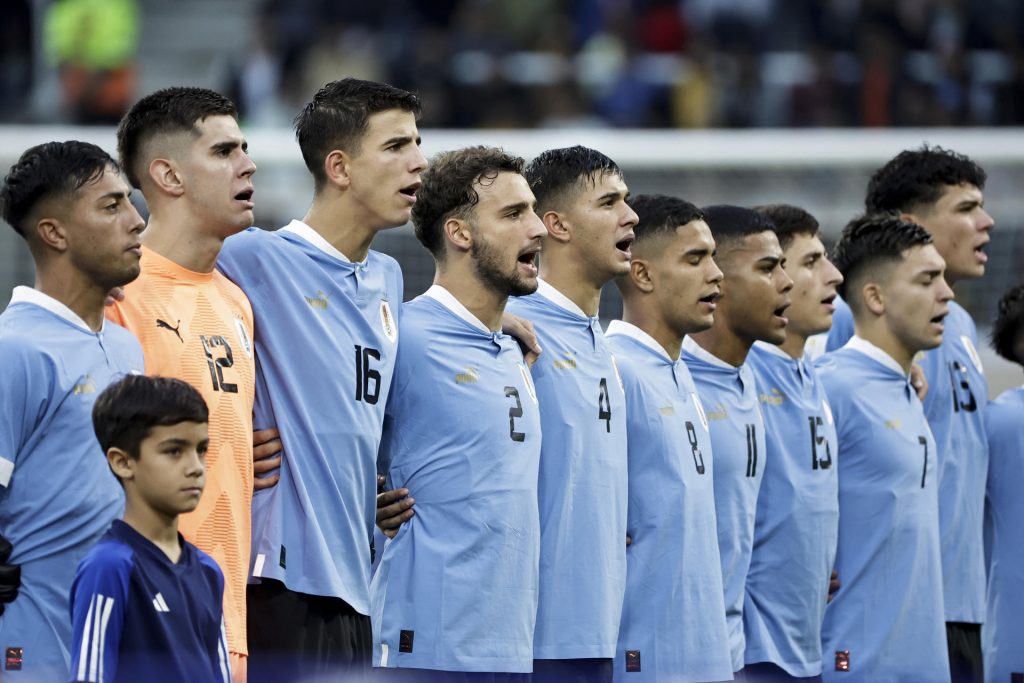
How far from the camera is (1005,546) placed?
761 centimetres

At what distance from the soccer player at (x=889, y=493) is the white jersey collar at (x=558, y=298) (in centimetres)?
146

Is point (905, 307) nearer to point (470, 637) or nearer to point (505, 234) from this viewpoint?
point (505, 234)

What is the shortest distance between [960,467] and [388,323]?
2.88m

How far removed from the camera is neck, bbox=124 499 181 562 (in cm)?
458

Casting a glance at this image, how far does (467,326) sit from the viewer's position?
231 inches

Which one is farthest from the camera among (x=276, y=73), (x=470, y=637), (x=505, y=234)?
(x=276, y=73)

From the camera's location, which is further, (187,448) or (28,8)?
(28,8)

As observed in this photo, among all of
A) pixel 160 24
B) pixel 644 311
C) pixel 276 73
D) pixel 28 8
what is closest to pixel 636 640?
pixel 644 311

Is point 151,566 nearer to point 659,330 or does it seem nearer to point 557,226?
point 557,226

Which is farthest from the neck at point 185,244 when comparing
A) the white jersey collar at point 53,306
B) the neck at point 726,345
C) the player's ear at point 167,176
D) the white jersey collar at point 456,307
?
the neck at point 726,345

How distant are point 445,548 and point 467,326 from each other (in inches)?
30.0

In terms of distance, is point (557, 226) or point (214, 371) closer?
point (214, 371)

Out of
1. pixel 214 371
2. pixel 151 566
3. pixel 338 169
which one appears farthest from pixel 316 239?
pixel 151 566

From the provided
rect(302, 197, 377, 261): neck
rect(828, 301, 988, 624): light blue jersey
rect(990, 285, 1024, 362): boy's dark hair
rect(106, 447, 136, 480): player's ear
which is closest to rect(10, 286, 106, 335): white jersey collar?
rect(106, 447, 136, 480): player's ear
